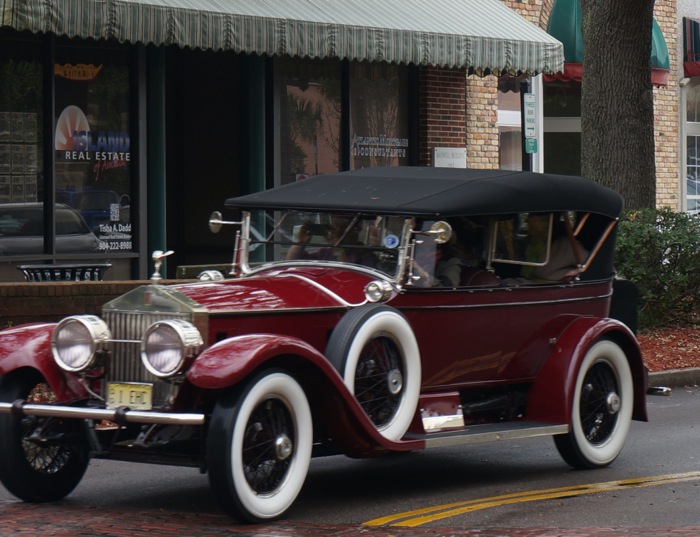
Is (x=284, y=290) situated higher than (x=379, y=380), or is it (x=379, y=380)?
(x=284, y=290)

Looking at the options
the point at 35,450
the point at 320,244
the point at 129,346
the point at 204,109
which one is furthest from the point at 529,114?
the point at 35,450

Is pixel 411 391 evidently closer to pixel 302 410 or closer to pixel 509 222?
pixel 302 410

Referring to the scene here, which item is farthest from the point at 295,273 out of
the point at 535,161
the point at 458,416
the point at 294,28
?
the point at 535,161

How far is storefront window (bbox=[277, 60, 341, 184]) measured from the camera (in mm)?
17359

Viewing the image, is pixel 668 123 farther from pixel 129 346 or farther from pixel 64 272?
pixel 129 346

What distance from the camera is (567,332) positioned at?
861 centimetres

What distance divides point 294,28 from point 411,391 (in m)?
7.91

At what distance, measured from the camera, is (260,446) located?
691 centimetres

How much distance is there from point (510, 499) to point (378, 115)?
11189mm

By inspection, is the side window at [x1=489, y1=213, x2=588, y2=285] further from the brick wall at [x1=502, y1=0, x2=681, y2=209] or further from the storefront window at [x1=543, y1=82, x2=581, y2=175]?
the brick wall at [x1=502, y1=0, x2=681, y2=209]

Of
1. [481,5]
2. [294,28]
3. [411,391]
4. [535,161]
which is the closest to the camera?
[411,391]

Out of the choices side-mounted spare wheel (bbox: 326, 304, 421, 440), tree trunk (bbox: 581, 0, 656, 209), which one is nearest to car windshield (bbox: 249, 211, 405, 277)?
side-mounted spare wheel (bbox: 326, 304, 421, 440)

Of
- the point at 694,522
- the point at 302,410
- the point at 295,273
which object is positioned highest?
the point at 295,273

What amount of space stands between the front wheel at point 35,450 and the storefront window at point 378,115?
10.8 m
